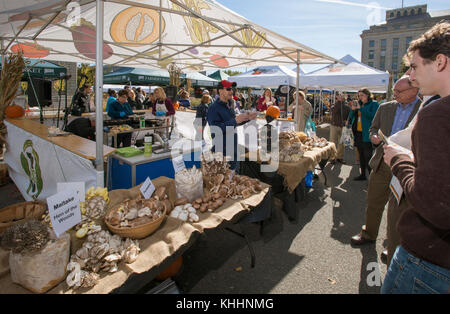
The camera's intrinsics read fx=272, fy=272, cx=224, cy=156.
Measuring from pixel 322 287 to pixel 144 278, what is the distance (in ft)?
5.56

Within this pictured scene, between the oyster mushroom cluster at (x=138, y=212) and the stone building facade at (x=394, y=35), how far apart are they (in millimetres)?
86040

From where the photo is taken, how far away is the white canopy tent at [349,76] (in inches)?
291

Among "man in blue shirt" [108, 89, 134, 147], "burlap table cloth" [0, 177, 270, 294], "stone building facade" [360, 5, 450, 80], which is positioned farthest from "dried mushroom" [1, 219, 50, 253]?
"stone building facade" [360, 5, 450, 80]

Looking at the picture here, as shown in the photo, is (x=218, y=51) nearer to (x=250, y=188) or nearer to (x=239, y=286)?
(x=250, y=188)

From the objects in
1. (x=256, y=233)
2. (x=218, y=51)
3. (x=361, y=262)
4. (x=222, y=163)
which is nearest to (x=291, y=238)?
(x=256, y=233)

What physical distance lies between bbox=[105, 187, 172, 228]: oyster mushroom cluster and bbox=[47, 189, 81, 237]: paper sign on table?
26 cm

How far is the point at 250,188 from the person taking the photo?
8.77ft

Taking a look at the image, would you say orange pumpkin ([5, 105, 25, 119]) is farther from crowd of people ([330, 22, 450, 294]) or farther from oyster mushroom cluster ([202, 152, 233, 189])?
crowd of people ([330, 22, 450, 294])

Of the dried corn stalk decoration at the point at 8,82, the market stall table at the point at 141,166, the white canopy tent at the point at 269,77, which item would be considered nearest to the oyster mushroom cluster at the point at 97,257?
the market stall table at the point at 141,166

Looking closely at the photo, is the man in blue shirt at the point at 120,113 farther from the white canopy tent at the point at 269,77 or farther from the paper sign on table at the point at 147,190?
the white canopy tent at the point at 269,77

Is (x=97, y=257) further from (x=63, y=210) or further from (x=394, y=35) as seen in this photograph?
(x=394, y=35)

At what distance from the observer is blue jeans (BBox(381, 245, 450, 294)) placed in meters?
1.03

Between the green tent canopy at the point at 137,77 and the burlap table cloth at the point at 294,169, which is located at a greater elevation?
the green tent canopy at the point at 137,77

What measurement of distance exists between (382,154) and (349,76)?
5.95 metres
